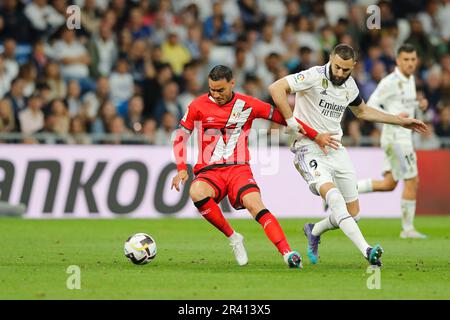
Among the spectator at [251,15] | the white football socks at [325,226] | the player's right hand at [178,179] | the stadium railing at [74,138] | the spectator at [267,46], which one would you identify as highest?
the spectator at [251,15]

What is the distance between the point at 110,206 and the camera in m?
18.8

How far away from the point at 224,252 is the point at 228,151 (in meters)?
1.92

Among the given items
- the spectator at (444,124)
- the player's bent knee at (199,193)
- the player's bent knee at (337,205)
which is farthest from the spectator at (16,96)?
the player's bent knee at (337,205)

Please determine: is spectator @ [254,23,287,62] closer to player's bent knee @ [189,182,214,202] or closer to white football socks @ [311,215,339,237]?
white football socks @ [311,215,339,237]

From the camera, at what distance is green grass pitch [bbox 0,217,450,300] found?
8.97 meters

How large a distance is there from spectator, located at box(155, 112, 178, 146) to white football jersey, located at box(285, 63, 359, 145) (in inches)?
329

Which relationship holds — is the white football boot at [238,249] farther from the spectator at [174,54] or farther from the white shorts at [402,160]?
the spectator at [174,54]

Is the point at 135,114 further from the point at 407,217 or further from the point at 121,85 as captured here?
the point at 407,217

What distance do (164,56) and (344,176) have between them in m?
10.8

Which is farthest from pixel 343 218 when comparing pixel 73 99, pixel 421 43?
pixel 421 43

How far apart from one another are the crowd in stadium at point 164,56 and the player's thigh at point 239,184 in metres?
8.30

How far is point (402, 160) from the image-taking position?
1555cm

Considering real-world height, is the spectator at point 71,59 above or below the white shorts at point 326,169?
above

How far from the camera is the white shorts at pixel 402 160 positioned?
15.5m
